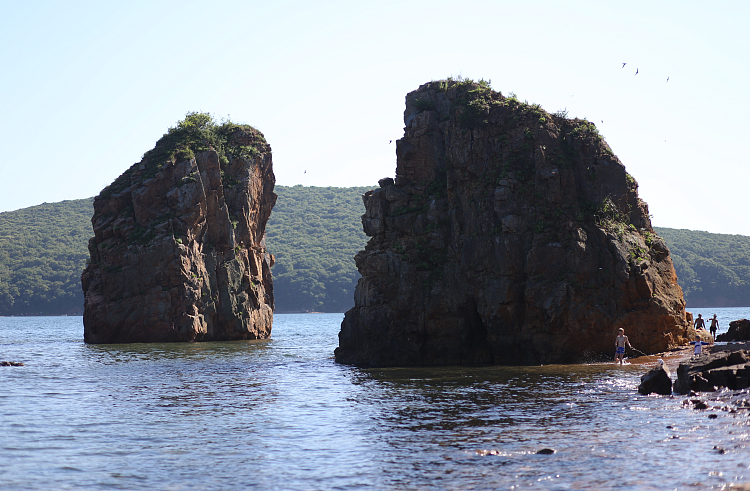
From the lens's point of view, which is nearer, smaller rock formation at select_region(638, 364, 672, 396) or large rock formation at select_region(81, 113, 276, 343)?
smaller rock formation at select_region(638, 364, 672, 396)

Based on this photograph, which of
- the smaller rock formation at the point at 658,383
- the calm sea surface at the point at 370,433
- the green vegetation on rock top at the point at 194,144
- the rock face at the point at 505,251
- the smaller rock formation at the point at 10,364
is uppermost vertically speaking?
the green vegetation on rock top at the point at 194,144

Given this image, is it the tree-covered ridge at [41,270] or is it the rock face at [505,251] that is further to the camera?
the tree-covered ridge at [41,270]

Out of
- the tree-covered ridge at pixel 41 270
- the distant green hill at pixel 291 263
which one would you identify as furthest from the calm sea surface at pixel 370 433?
the distant green hill at pixel 291 263

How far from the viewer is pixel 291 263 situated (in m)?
172

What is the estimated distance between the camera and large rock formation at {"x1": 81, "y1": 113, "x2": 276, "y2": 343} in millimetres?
61625

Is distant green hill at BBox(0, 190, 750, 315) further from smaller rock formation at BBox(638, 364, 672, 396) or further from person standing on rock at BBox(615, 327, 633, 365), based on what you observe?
smaller rock formation at BBox(638, 364, 672, 396)

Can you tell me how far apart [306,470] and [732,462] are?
983 cm

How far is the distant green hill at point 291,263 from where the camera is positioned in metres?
144

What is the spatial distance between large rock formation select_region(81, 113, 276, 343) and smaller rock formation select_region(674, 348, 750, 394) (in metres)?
47.3

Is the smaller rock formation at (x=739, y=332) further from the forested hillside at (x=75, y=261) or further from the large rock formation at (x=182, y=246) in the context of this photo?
the forested hillside at (x=75, y=261)

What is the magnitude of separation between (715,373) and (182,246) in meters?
49.1

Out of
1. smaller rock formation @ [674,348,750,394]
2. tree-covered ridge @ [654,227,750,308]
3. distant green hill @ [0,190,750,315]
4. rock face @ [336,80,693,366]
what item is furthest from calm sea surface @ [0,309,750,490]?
tree-covered ridge @ [654,227,750,308]

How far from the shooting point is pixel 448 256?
3984 cm

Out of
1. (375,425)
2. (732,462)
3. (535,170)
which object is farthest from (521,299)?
(732,462)
